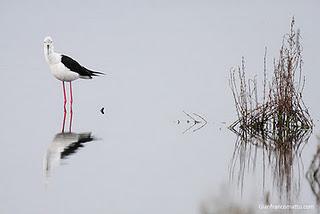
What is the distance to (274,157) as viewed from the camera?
8.26 m

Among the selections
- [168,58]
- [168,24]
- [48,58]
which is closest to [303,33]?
[168,58]

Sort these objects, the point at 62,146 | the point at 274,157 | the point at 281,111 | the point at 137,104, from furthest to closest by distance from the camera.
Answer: the point at 137,104 → the point at 281,111 → the point at 62,146 → the point at 274,157

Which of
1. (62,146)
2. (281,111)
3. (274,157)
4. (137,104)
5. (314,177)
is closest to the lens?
(314,177)

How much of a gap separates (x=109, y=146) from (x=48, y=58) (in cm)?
376

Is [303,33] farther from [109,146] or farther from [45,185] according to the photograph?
[45,185]

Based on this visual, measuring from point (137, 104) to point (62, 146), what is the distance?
3569mm

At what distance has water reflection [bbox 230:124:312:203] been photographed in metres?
7.08

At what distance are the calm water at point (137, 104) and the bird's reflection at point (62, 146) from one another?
0.17 ft

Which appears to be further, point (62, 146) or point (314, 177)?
point (62, 146)

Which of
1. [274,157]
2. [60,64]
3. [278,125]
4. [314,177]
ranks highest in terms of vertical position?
[60,64]

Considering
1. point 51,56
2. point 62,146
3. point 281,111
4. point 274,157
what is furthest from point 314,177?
point 51,56

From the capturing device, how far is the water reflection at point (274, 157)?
7080 mm

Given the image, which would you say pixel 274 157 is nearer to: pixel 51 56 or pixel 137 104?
pixel 137 104

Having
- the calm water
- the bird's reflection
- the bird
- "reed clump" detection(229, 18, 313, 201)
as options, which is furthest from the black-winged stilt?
"reed clump" detection(229, 18, 313, 201)
